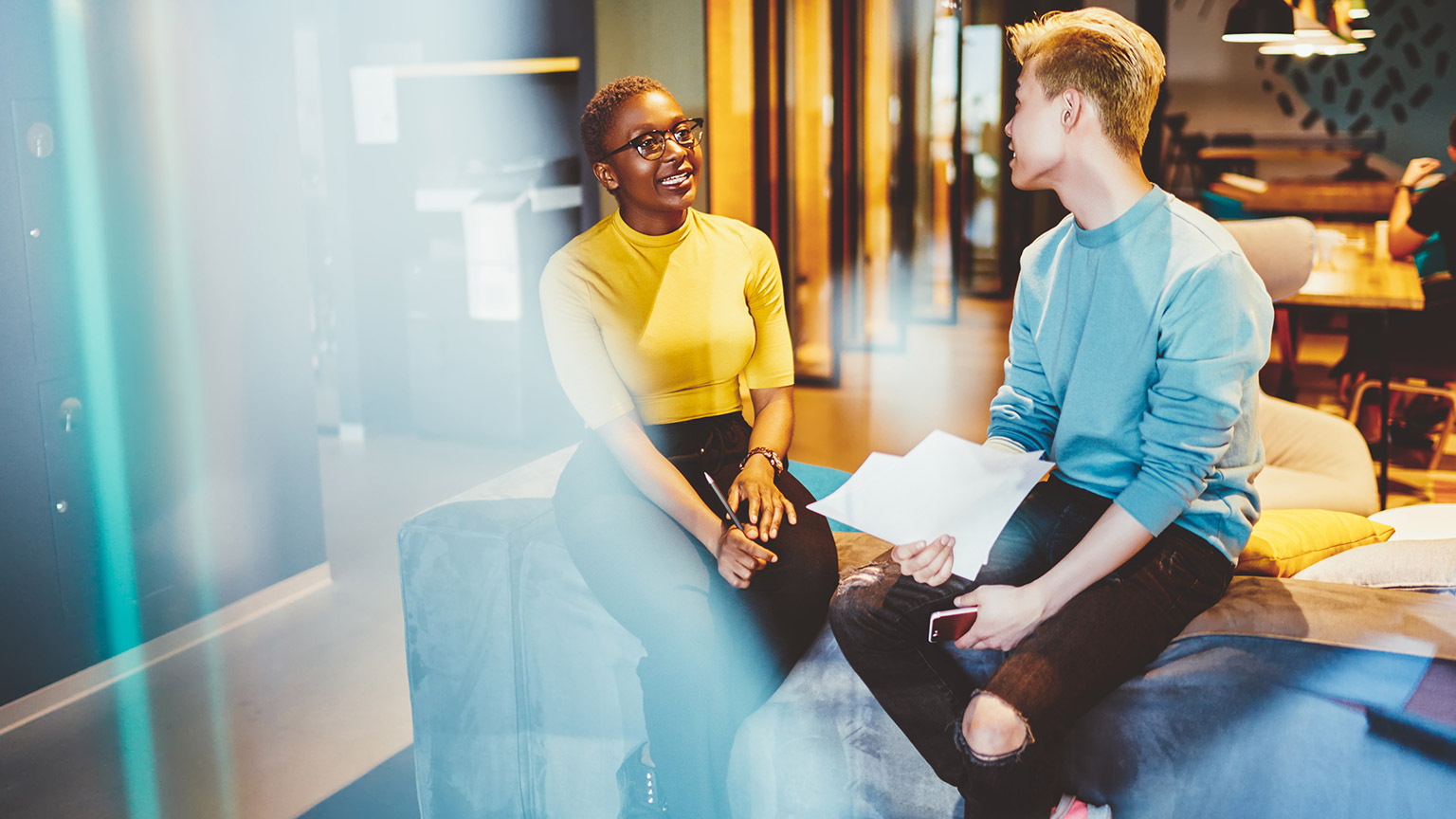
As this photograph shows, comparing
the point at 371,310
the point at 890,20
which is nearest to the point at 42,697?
the point at 371,310

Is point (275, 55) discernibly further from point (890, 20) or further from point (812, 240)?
point (890, 20)

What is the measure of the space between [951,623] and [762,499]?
0.44m

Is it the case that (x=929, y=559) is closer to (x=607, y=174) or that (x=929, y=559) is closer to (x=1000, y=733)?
(x=1000, y=733)

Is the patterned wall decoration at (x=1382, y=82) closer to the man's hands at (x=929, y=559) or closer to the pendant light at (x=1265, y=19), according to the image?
the pendant light at (x=1265, y=19)

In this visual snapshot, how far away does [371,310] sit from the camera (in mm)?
5148

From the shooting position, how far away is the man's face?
147 centimetres

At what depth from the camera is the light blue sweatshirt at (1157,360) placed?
1371 millimetres

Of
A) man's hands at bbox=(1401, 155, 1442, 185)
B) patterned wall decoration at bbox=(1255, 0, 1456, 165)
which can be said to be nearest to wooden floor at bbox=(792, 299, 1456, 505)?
man's hands at bbox=(1401, 155, 1442, 185)

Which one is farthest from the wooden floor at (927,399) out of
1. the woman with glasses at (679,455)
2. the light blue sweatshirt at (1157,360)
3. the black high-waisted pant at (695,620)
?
the light blue sweatshirt at (1157,360)

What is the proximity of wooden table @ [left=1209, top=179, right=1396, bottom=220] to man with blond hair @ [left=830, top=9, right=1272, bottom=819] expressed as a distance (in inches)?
254

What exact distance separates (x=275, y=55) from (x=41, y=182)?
848 mm

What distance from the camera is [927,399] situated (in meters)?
5.52

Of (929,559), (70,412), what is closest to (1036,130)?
(929,559)

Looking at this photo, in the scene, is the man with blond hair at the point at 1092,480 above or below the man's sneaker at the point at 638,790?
above
